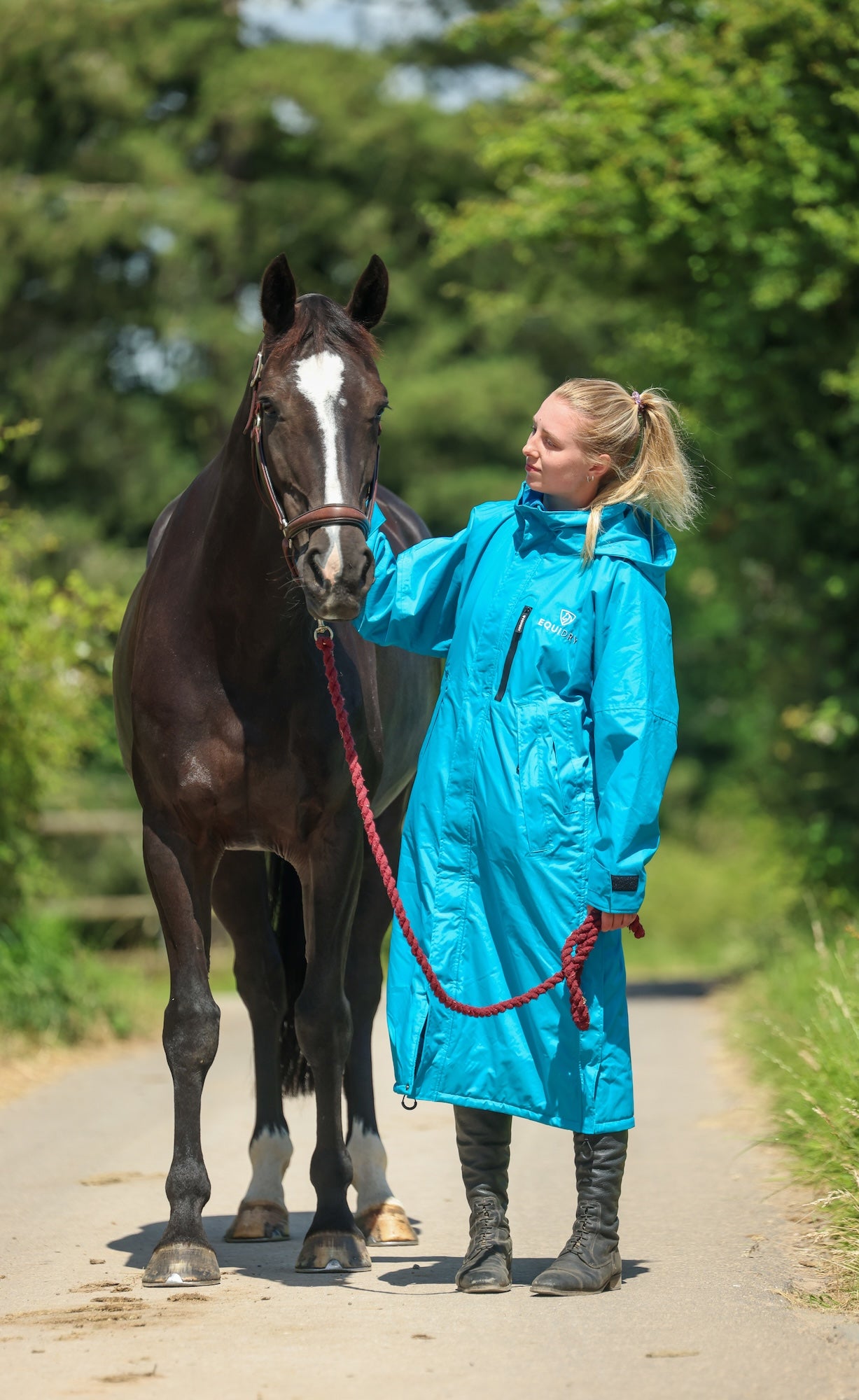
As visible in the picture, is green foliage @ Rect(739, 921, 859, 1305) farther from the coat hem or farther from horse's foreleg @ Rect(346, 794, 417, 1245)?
horse's foreleg @ Rect(346, 794, 417, 1245)

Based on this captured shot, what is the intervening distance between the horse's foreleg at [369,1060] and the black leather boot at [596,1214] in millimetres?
888

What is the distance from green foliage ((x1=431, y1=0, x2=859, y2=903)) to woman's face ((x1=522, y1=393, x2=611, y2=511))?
20.7 feet

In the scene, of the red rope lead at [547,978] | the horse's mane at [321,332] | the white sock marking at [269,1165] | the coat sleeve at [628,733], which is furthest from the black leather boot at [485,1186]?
the horse's mane at [321,332]

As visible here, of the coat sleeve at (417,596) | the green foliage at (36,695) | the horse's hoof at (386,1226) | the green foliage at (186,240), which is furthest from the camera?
the green foliage at (186,240)

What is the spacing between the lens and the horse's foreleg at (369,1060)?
494cm

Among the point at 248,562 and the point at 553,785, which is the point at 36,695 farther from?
the point at 553,785

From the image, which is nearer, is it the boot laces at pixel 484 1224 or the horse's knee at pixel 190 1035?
the boot laces at pixel 484 1224

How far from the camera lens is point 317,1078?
4613mm

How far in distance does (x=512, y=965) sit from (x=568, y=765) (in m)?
0.49

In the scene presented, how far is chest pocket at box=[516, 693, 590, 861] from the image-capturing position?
4.03m

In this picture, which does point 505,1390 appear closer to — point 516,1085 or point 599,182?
point 516,1085

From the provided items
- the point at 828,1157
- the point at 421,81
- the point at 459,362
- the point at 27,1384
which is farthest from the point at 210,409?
the point at 27,1384

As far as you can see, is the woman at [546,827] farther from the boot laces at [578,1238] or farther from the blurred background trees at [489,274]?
the blurred background trees at [489,274]

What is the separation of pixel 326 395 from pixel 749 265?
8279 millimetres
